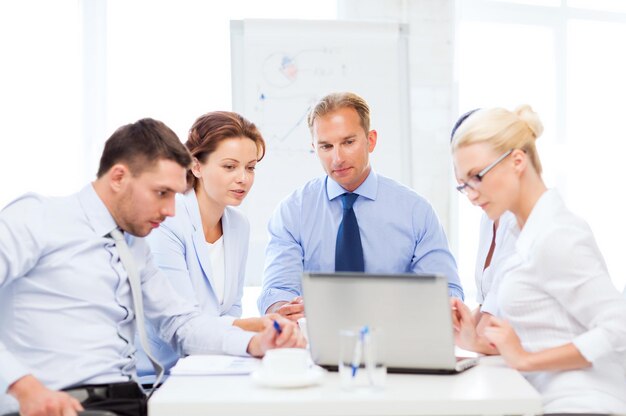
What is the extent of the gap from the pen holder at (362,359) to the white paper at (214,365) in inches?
10.6

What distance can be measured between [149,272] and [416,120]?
2.69m

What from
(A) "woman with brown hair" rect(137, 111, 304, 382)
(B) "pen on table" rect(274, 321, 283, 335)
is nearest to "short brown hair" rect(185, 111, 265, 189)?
(A) "woman with brown hair" rect(137, 111, 304, 382)

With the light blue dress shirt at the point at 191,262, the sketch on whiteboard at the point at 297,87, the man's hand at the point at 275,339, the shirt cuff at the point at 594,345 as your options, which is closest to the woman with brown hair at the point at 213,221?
the light blue dress shirt at the point at 191,262

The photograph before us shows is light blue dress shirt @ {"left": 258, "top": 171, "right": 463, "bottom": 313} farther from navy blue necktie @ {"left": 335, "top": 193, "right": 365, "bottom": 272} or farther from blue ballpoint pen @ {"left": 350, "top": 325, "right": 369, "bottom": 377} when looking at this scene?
blue ballpoint pen @ {"left": 350, "top": 325, "right": 369, "bottom": 377}

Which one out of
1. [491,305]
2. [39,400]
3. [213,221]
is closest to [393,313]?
[491,305]

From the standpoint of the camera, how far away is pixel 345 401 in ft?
4.98

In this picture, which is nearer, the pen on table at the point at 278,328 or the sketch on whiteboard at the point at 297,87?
the pen on table at the point at 278,328

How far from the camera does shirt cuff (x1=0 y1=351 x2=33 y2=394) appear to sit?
1.69 m

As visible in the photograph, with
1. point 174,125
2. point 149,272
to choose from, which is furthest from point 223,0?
point 149,272

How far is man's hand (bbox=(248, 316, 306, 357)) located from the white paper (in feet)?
0.10

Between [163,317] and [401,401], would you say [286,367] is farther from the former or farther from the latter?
[163,317]

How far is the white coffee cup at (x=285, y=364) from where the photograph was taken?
163 cm

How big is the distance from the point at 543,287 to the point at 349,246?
1167 millimetres

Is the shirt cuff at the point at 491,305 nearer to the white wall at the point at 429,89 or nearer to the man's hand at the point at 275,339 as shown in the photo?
the man's hand at the point at 275,339
